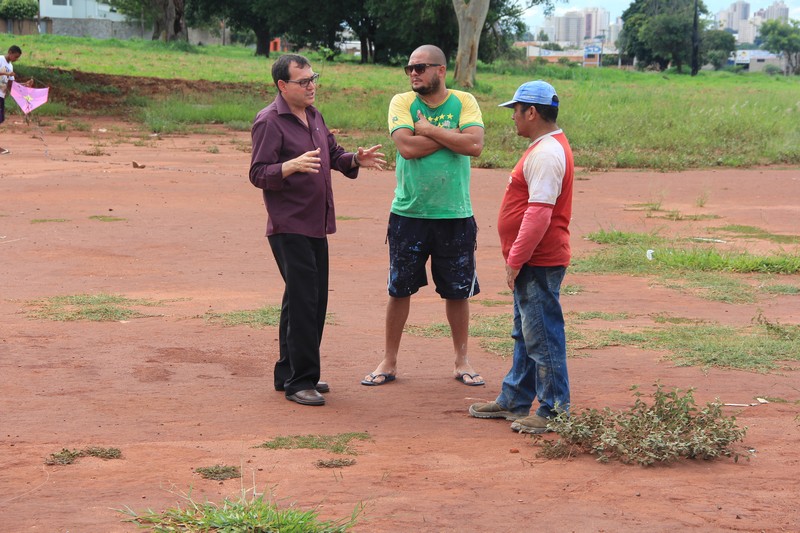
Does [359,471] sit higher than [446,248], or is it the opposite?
[446,248]

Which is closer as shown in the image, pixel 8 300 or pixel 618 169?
pixel 8 300

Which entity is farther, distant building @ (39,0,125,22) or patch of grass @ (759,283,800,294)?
distant building @ (39,0,125,22)

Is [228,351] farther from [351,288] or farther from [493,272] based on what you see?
[493,272]

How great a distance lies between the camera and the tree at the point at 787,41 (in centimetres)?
10288

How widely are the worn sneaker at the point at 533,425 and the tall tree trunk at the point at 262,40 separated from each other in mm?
55717

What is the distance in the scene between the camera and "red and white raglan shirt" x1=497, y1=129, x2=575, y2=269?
4883mm

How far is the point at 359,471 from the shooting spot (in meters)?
4.60

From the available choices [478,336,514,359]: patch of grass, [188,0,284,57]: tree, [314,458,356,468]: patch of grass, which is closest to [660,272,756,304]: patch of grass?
[478,336,514,359]: patch of grass

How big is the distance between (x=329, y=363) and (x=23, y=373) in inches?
75.7

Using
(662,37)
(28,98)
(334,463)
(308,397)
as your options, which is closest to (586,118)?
(28,98)

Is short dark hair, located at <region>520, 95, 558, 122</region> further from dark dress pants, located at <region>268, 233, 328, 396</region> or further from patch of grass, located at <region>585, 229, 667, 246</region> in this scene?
patch of grass, located at <region>585, 229, 667, 246</region>

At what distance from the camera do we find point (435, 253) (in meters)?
6.10

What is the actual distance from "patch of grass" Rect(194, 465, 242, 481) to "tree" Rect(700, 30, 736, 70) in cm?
8745

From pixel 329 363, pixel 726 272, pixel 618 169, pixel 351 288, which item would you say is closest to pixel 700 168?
pixel 618 169
